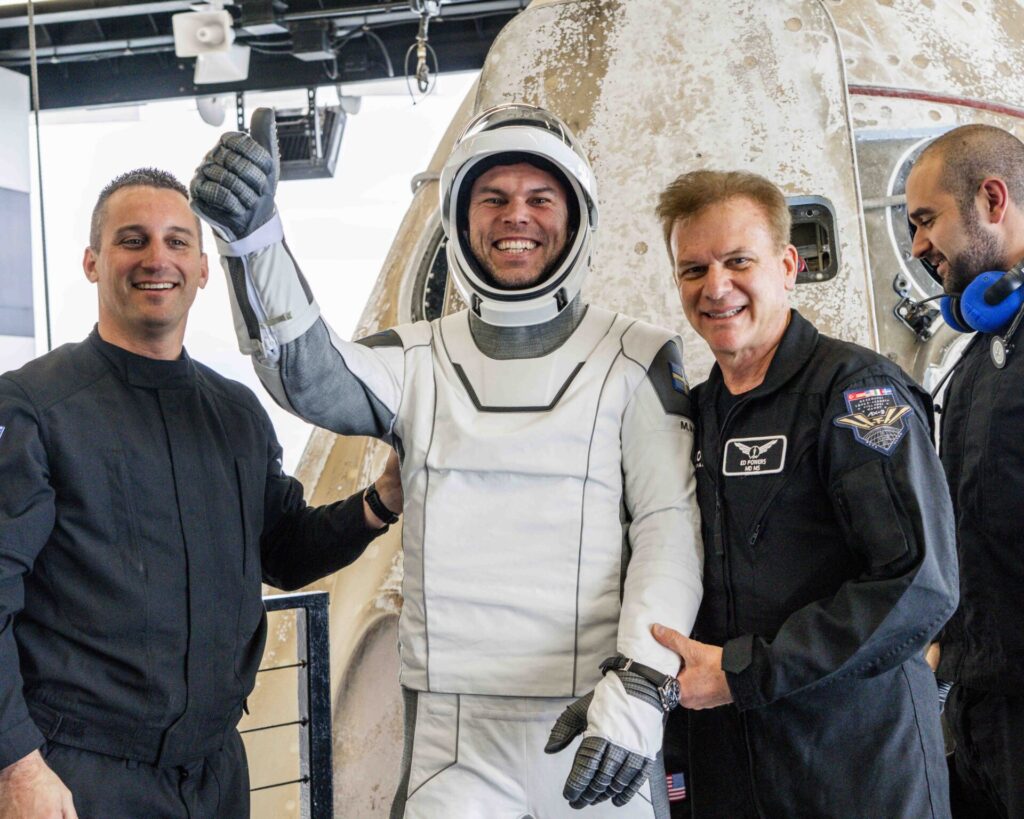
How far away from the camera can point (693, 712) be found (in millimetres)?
2070

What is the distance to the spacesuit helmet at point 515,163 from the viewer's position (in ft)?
6.98

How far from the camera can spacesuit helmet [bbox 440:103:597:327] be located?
2127mm

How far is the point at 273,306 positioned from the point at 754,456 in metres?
0.87

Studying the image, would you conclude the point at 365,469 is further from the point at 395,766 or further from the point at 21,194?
the point at 21,194

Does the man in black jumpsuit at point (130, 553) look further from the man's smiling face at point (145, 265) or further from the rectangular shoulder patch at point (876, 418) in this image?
the rectangular shoulder patch at point (876, 418)

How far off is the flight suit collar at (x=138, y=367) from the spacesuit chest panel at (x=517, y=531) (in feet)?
1.74

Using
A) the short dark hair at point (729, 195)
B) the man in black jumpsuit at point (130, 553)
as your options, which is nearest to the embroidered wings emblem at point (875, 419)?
the short dark hair at point (729, 195)

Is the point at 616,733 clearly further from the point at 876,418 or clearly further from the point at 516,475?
the point at 876,418

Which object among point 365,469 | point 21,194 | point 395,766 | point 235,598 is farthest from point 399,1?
point 235,598

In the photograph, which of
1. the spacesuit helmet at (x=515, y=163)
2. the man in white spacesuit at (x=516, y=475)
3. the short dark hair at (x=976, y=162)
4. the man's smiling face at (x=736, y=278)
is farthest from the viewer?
the short dark hair at (x=976, y=162)

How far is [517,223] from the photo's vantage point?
2.16 meters

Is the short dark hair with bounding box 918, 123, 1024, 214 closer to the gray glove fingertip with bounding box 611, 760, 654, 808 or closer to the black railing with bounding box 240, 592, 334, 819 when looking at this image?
the gray glove fingertip with bounding box 611, 760, 654, 808

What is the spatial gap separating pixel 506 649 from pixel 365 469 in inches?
74.6

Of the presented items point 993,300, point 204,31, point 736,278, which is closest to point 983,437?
point 993,300
